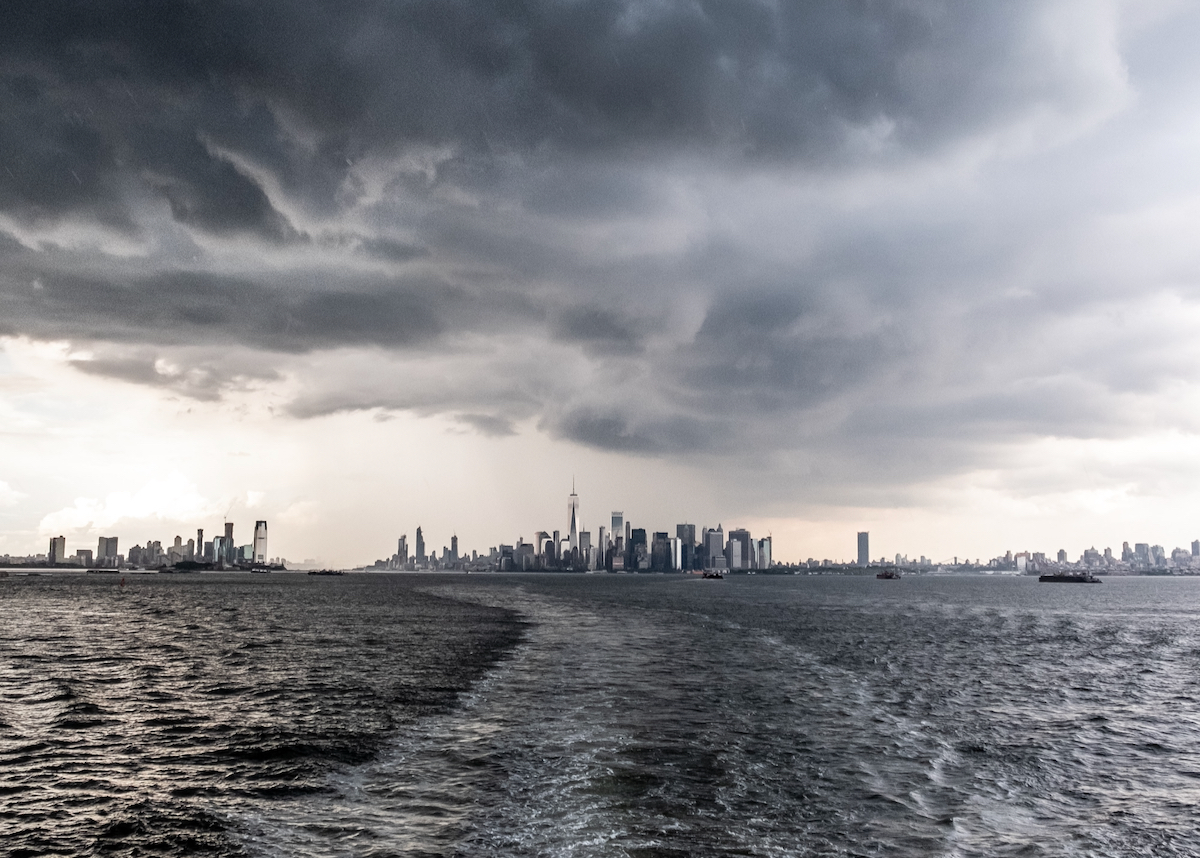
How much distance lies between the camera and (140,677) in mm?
51406

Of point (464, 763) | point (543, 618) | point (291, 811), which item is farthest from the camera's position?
point (543, 618)

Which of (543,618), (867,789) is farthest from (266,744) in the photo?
(543,618)

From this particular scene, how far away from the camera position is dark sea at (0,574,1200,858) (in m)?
21.8

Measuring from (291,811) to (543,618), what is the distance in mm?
85193

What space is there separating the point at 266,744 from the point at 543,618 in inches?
3020

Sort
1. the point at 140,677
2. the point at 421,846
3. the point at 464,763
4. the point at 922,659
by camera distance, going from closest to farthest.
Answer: the point at 421,846
the point at 464,763
the point at 140,677
the point at 922,659

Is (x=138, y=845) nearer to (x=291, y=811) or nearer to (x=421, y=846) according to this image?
(x=291, y=811)

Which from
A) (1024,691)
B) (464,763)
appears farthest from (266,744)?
(1024,691)

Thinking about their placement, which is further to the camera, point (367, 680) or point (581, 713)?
point (367, 680)

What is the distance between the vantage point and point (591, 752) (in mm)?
30281

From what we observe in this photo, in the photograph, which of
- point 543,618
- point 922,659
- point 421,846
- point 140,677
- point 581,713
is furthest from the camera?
point 543,618

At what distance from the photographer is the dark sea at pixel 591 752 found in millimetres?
21844

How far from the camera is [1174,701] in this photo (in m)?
48.3

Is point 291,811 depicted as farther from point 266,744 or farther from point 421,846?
point 266,744
